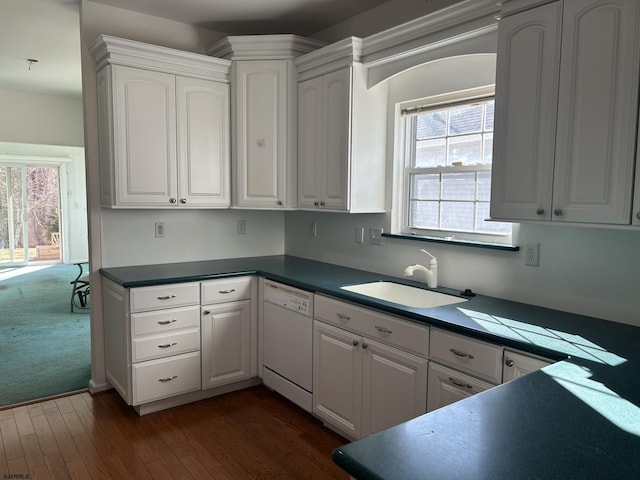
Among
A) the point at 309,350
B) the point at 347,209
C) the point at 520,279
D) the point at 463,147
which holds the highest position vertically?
the point at 463,147

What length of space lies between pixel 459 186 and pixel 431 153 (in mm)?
302

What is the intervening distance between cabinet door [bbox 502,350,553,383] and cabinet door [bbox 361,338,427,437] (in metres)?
0.41

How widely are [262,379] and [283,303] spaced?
701 millimetres

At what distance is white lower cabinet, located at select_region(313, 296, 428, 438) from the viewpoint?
2281 millimetres

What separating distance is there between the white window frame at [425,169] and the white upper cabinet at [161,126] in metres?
1.27

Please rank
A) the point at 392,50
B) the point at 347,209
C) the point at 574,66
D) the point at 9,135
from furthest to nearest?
the point at 9,135 → the point at 347,209 → the point at 392,50 → the point at 574,66

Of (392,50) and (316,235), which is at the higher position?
(392,50)

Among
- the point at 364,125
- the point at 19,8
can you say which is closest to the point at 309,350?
the point at 364,125

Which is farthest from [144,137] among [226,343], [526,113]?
[526,113]

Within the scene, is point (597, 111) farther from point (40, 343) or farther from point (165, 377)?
point (40, 343)

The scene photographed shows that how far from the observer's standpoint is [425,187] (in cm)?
310

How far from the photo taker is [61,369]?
380 cm

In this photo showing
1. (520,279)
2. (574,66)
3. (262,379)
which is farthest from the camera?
(262,379)

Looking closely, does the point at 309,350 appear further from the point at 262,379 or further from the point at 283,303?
the point at 262,379
